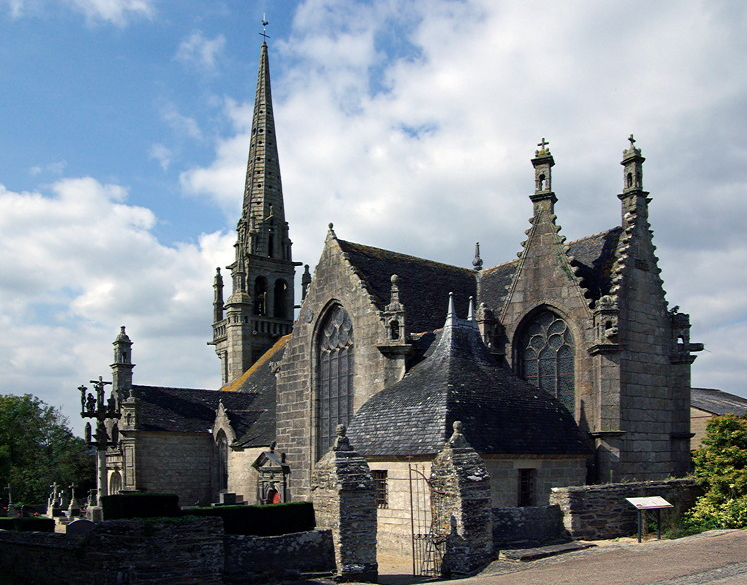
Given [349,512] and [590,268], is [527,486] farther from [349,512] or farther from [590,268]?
[590,268]

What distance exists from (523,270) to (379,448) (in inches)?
327

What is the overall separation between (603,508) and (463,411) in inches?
151

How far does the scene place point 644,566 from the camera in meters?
13.8

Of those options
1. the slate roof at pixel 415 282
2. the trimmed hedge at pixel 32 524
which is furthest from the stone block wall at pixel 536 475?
the trimmed hedge at pixel 32 524

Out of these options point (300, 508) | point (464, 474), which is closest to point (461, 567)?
point (464, 474)

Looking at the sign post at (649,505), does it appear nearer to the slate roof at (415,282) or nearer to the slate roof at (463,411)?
the slate roof at (463,411)

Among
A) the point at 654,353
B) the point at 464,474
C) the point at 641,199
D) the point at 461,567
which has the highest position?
the point at 641,199

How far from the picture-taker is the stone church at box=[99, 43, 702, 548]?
756 inches

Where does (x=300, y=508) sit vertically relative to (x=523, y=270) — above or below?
below

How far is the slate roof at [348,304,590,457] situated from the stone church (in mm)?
42

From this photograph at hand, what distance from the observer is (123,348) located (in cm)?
4788

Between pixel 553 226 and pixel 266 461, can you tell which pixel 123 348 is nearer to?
pixel 266 461

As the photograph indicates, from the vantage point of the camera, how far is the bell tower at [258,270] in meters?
51.1

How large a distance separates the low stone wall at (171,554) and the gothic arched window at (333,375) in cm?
1040
